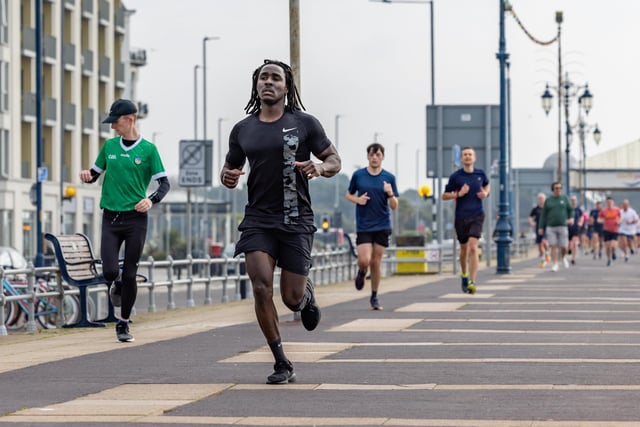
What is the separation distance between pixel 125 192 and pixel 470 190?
7493 mm

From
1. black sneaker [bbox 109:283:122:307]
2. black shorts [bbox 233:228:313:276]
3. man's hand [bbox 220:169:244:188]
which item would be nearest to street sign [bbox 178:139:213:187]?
black sneaker [bbox 109:283:122:307]

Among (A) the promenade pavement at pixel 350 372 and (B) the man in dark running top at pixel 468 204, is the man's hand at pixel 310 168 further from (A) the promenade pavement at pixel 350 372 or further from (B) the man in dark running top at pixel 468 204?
(B) the man in dark running top at pixel 468 204

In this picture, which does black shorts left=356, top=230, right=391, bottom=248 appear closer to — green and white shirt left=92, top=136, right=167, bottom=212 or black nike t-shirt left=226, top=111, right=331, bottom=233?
green and white shirt left=92, top=136, right=167, bottom=212

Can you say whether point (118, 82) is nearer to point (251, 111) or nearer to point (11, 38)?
point (11, 38)

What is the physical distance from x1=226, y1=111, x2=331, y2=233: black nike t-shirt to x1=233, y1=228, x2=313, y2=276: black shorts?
49 mm

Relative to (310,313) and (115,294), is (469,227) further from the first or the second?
(310,313)

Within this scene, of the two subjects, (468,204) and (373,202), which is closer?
(373,202)

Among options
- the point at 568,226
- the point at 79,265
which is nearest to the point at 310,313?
the point at 79,265

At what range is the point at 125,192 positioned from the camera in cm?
1357

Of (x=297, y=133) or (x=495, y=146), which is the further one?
(x=495, y=146)

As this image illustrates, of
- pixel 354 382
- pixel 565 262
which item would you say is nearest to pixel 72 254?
pixel 354 382

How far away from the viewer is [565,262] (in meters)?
35.5

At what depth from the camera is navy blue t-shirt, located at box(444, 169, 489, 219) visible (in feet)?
66.3

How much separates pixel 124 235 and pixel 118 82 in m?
70.6
